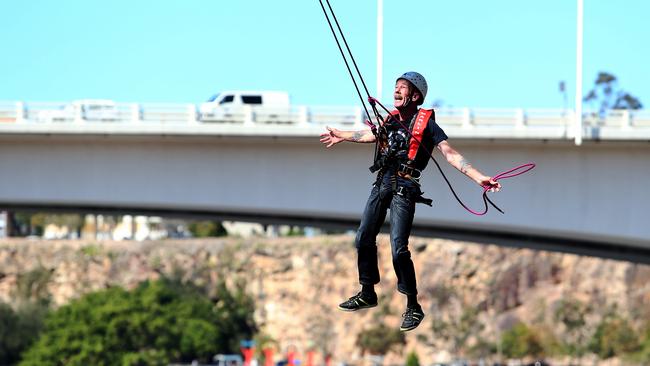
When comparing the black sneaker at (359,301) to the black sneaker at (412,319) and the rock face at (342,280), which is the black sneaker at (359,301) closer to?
the black sneaker at (412,319)

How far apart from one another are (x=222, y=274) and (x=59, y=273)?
23.1m

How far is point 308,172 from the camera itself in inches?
2287

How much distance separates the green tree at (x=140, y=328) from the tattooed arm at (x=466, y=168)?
506 ft

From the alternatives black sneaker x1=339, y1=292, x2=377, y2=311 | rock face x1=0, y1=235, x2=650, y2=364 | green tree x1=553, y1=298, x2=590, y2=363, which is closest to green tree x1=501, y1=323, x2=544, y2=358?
rock face x1=0, y1=235, x2=650, y2=364

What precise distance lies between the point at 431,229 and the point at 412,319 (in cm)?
4700

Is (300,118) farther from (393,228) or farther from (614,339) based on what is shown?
(614,339)

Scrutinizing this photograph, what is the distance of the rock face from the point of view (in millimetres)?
172750

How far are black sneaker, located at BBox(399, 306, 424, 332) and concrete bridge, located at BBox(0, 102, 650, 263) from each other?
3775 cm

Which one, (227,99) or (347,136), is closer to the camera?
(347,136)

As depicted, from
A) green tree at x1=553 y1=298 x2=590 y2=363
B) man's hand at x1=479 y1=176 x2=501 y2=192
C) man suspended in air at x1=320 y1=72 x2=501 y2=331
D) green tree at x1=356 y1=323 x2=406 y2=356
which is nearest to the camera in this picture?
man's hand at x1=479 y1=176 x2=501 y2=192

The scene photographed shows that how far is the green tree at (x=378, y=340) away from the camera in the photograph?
17362cm

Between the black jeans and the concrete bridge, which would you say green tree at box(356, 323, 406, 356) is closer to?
the concrete bridge

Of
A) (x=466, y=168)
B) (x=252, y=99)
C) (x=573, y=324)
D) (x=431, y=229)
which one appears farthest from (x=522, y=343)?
(x=466, y=168)

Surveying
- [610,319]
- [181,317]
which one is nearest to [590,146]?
[610,319]
